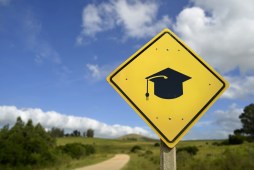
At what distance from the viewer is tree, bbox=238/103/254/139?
6100 cm

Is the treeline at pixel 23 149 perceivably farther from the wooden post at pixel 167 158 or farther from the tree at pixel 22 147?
the wooden post at pixel 167 158

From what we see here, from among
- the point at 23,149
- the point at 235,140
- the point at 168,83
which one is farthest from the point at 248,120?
the point at 168,83

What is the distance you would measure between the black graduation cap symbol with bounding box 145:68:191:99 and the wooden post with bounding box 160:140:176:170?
383 mm

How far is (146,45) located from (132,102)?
0.53 metres

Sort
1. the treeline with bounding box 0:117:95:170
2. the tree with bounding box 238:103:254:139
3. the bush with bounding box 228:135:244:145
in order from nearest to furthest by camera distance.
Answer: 1. the treeline with bounding box 0:117:95:170
2. the bush with bounding box 228:135:244:145
3. the tree with bounding box 238:103:254:139

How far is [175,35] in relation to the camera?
3.00 m

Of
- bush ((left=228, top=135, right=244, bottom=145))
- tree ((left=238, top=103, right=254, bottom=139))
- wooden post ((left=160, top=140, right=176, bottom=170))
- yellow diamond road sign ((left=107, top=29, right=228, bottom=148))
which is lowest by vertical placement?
wooden post ((left=160, top=140, right=176, bottom=170))

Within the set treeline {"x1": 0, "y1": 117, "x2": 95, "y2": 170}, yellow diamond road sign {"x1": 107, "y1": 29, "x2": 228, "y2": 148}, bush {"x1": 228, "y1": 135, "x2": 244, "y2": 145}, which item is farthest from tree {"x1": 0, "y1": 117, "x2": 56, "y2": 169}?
yellow diamond road sign {"x1": 107, "y1": 29, "x2": 228, "y2": 148}

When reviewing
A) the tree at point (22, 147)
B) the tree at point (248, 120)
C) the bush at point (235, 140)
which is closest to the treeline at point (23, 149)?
the tree at point (22, 147)

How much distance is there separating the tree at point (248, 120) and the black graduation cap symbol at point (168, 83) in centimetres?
6177

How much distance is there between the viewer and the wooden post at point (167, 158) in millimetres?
2676

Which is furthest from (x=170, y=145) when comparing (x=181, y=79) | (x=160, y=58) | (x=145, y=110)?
(x=160, y=58)

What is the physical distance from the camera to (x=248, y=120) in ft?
203

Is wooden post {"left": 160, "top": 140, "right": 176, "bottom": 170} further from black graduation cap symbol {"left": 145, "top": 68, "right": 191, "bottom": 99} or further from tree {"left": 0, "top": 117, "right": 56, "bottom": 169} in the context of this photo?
tree {"left": 0, "top": 117, "right": 56, "bottom": 169}
